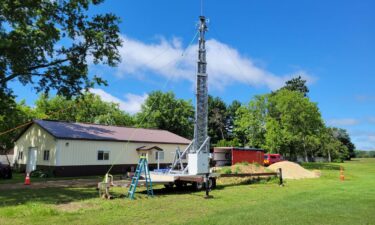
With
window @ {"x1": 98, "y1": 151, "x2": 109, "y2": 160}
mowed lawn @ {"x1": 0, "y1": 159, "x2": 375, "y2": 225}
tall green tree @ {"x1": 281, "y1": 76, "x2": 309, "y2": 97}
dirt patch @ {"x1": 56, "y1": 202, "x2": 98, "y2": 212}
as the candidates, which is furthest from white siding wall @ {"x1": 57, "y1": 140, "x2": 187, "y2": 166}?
tall green tree @ {"x1": 281, "y1": 76, "x2": 309, "y2": 97}

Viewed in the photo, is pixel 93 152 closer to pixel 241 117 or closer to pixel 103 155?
pixel 103 155

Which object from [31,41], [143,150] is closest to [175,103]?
[143,150]

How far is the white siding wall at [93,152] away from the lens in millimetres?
26016

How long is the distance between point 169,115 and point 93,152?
28.1 m

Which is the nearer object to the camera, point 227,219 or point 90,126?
point 227,219

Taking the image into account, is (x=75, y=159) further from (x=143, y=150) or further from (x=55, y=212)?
(x=55, y=212)

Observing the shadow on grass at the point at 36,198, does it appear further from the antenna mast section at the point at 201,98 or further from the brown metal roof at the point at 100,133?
the brown metal roof at the point at 100,133

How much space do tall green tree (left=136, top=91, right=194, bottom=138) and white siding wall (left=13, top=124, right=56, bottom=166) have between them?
83.7 ft

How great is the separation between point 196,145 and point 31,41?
418 inches

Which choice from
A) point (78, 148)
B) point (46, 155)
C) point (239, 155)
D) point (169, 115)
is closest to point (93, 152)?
point (78, 148)

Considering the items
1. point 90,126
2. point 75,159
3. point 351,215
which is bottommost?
point 351,215

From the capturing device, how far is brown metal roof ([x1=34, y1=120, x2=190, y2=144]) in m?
27.1

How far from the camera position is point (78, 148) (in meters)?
27.0

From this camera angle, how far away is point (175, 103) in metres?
56.8
